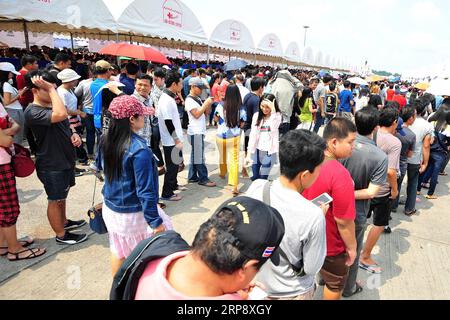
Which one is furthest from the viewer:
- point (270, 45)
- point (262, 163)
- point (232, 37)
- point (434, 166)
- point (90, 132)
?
point (270, 45)

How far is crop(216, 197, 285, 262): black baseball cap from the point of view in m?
0.92

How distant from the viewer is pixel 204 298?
938mm

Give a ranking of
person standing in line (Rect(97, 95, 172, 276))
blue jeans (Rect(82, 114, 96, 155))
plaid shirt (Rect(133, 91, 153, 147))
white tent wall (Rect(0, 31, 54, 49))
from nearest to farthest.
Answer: person standing in line (Rect(97, 95, 172, 276)) < plaid shirt (Rect(133, 91, 153, 147)) < blue jeans (Rect(82, 114, 96, 155)) < white tent wall (Rect(0, 31, 54, 49))

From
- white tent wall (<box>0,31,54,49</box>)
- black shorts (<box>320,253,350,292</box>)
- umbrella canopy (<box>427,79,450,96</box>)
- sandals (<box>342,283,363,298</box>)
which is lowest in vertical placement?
sandals (<box>342,283,363,298</box>)

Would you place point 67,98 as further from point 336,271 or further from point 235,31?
point 235,31

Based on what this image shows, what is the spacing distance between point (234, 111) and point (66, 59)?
3.60 meters

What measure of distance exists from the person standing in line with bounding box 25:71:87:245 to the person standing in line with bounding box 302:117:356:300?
2.47m

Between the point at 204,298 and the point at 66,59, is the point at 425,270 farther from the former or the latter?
the point at 66,59

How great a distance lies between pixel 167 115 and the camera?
4.12 meters

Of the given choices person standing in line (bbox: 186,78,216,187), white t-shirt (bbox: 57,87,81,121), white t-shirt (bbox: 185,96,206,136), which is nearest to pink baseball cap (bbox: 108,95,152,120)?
person standing in line (bbox: 186,78,216,187)

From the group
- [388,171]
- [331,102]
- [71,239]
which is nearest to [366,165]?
[388,171]

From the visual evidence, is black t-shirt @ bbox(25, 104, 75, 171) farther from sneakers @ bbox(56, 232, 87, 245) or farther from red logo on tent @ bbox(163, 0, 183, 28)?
red logo on tent @ bbox(163, 0, 183, 28)

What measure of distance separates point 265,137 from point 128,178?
2.56 meters

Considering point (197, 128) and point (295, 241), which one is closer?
point (295, 241)
